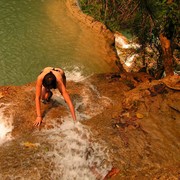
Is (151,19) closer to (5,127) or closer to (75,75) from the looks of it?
(75,75)

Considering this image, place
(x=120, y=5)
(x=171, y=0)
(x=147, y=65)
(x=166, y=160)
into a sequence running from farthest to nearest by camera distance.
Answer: (x=147, y=65)
(x=120, y=5)
(x=171, y=0)
(x=166, y=160)

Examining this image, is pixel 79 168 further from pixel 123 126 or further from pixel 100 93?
pixel 100 93

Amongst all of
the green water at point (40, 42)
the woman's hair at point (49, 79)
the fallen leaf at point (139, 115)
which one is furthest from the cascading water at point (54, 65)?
the fallen leaf at point (139, 115)

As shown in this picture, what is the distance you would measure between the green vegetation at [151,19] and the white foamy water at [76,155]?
9.12 ft

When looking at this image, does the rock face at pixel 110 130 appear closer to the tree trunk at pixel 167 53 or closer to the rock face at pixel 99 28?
the tree trunk at pixel 167 53

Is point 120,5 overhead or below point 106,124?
overhead

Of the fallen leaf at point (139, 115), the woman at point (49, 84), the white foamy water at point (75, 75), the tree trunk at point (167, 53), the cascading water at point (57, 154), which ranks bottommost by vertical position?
the white foamy water at point (75, 75)

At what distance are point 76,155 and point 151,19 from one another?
3.80 m

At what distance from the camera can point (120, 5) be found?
691cm

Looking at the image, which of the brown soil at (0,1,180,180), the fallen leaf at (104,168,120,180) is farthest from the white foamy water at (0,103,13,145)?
the fallen leaf at (104,168,120,180)

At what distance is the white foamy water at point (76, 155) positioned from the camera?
4.99 metres

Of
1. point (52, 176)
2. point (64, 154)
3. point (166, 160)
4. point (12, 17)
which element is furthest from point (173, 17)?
point (12, 17)

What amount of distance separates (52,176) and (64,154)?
59cm

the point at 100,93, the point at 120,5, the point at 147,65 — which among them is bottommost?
the point at 100,93
